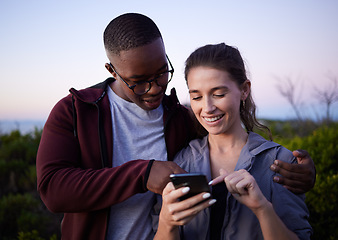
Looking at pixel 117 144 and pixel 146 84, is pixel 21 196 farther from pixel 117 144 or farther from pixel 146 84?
pixel 146 84

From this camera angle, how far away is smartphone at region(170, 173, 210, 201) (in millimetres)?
1595

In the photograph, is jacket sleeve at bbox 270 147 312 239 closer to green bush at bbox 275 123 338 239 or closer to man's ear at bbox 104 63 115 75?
man's ear at bbox 104 63 115 75

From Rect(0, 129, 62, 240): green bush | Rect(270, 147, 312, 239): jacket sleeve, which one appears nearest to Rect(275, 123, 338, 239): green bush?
Rect(270, 147, 312, 239): jacket sleeve

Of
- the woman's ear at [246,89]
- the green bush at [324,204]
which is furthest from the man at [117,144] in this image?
the green bush at [324,204]

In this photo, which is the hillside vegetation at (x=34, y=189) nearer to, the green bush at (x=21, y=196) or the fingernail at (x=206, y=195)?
the green bush at (x=21, y=196)

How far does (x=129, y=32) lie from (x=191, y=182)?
4.56ft

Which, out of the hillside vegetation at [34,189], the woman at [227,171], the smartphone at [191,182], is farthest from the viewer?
the hillside vegetation at [34,189]

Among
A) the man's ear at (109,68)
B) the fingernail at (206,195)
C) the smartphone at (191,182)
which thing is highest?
the man's ear at (109,68)

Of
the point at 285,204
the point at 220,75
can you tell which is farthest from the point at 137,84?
the point at 285,204

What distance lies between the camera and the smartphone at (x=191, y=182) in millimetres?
1595

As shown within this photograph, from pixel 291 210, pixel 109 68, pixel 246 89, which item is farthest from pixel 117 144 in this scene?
pixel 291 210

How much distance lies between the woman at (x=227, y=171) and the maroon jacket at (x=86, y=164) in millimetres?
295

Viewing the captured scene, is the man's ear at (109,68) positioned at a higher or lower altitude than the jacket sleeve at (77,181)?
higher

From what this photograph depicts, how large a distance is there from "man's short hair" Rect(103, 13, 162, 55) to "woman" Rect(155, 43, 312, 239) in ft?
1.30
